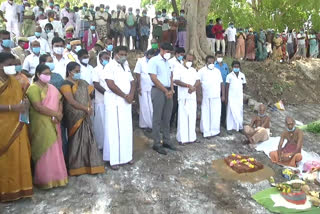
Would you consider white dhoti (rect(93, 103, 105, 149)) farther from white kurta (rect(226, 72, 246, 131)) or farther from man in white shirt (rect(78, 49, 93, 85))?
white kurta (rect(226, 72, 246, 131))

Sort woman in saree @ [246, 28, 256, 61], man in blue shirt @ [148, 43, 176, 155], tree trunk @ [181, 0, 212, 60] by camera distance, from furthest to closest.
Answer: woman in saree @ [246, 28, 256, 61] → tree trunk @ [181, 0, 212, 60] → man in blue shirt @ [148, 43, 176, 155]

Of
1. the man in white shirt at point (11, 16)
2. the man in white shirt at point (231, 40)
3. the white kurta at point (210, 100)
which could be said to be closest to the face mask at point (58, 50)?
the white kurta at point (210, 100)

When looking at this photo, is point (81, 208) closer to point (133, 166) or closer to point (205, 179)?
point (133, 166)

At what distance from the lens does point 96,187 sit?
464cm

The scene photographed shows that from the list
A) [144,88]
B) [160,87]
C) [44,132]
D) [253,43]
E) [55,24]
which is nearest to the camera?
[44,132]

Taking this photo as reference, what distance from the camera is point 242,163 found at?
5.77 metres

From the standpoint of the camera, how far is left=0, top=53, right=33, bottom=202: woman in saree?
12.5 ft

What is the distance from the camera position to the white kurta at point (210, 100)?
722 centimetres

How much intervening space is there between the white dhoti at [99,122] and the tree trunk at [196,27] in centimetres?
566

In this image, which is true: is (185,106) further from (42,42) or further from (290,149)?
(42,42)

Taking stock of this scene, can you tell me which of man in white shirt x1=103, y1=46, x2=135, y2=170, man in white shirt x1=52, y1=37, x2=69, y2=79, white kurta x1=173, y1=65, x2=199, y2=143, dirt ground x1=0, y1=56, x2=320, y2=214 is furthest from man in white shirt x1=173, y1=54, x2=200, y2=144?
man in white shirt x1=52, y1=37, x2=69, y2=79

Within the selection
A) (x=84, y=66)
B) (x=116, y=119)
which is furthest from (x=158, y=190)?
(x=84, y=66)

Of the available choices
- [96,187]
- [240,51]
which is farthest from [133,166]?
[240,51]

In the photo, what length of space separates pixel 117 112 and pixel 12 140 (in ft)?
5.78
